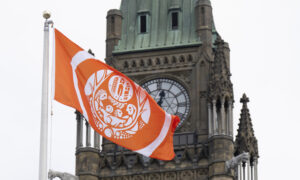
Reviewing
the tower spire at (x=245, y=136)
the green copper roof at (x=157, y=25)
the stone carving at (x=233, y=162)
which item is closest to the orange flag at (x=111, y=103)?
the stone carving at (x=233, y=162)

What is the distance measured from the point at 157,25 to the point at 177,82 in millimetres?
4648

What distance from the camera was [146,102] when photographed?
4056 cm

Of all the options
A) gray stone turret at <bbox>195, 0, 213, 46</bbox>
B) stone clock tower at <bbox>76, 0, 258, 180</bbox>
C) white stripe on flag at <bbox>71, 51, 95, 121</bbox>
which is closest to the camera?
white stripe on flag at <bbox>71, 51, 95, 121</bbox>

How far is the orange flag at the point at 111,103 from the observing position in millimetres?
38344

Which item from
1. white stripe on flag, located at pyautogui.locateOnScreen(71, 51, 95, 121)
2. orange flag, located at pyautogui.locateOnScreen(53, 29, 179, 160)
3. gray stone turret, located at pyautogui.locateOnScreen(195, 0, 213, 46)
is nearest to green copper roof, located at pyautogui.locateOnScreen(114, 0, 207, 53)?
gray stone turret, located at pyautogui.locateOnScreen(195, 0, 213, 46)

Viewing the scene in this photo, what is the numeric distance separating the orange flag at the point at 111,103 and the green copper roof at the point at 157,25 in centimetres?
3070

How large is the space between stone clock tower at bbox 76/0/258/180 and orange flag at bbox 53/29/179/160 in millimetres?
25010

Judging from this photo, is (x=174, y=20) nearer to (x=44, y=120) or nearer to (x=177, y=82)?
(x=177, y=82)

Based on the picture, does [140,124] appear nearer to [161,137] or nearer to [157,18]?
[161,137]

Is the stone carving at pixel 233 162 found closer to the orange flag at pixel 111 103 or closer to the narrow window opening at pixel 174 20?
the narrow window opening at pixel 174 20

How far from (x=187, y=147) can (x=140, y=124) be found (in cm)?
2714

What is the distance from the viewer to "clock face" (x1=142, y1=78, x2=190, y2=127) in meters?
69.0

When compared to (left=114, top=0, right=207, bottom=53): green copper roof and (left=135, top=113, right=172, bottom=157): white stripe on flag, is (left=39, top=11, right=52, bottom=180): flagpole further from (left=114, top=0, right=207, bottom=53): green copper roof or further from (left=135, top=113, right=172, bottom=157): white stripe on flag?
(left=114, top=0, right=207, bottom=53): green copper roof

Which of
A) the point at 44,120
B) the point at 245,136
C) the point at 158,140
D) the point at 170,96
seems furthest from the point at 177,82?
the point at 44,120
